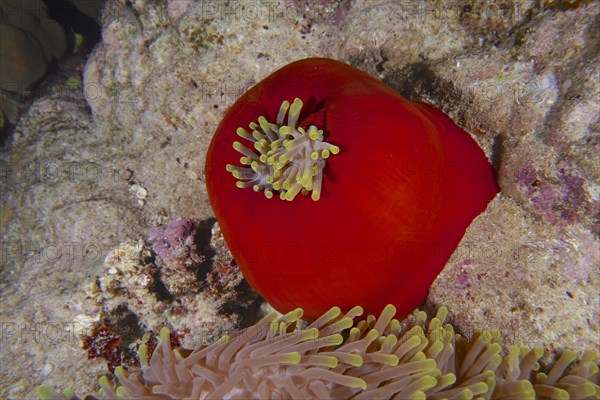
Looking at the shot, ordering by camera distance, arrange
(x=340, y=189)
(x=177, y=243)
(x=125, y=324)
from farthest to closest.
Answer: (x=177, y=243), (x=125, y=324), (x=340, y=189)

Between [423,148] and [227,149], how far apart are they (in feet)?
3.11

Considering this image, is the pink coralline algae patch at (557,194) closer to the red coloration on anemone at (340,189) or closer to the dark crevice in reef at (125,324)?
the red coloration on anemone at (340,189)

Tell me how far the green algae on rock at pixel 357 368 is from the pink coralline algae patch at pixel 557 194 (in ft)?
1.88

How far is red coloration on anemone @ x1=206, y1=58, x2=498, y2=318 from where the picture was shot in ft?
5.78

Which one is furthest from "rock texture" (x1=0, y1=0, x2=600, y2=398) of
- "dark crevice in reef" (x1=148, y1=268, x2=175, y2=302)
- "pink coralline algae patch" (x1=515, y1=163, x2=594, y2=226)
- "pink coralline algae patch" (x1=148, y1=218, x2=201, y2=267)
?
"dark crevice in reef" (x1=148, y1=268, x2=175, y2=302)

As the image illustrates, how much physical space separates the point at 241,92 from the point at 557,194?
2.06 metres

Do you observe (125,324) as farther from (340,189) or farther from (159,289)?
(340,189)

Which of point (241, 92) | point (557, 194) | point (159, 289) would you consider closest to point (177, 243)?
point (159, 289)

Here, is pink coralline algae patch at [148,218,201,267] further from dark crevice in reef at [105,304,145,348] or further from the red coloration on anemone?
the red coloration on anemone

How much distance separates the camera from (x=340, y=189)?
1.76 m

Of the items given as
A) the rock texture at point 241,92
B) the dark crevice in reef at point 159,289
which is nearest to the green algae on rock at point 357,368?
the rock texture at point 241,92

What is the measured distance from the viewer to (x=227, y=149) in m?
2.10

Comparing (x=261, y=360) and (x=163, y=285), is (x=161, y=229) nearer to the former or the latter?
(x=163, y=285)

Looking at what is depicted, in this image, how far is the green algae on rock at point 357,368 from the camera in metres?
1.67
